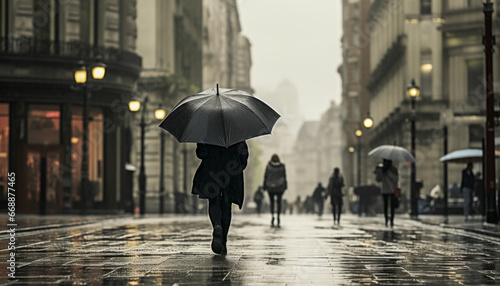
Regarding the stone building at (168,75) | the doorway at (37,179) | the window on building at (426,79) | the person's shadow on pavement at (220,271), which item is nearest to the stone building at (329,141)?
the stone building at (168,75)

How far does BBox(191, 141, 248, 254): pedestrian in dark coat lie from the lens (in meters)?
13.0

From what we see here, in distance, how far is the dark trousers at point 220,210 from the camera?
13.0 m

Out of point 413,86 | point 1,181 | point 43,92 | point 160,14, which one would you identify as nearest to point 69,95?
point 43,92

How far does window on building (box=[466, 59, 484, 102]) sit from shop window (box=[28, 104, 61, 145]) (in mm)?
23929

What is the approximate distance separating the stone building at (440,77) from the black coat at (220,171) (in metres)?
39.1

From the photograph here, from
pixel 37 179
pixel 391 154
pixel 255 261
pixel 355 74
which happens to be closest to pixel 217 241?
pixel 255 261

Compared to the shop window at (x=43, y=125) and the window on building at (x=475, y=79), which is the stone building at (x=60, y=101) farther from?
the window on building at (x=475, y=79)

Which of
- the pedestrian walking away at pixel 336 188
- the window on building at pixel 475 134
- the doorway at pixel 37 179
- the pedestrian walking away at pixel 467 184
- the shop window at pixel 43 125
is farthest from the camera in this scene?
the window on building at pixel 475 134

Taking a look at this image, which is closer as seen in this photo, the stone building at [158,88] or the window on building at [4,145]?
the window on building at [4,145]

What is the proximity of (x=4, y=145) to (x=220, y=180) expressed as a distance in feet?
79.8

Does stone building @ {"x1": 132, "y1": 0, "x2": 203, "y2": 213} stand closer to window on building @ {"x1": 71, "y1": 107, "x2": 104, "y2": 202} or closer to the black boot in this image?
window on building @ {"x1": 71, "y1": 107, "x2": 104, "y2": 202}

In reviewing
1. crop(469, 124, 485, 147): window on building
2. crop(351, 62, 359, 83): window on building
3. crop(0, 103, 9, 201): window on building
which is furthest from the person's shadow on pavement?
crop(351, 62, 359, 83): window on building

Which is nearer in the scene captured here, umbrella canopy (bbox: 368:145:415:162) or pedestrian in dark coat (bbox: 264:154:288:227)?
pedestrian in dark coat (bbox: 264:154:288:227)

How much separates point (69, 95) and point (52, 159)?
8.53 ft
